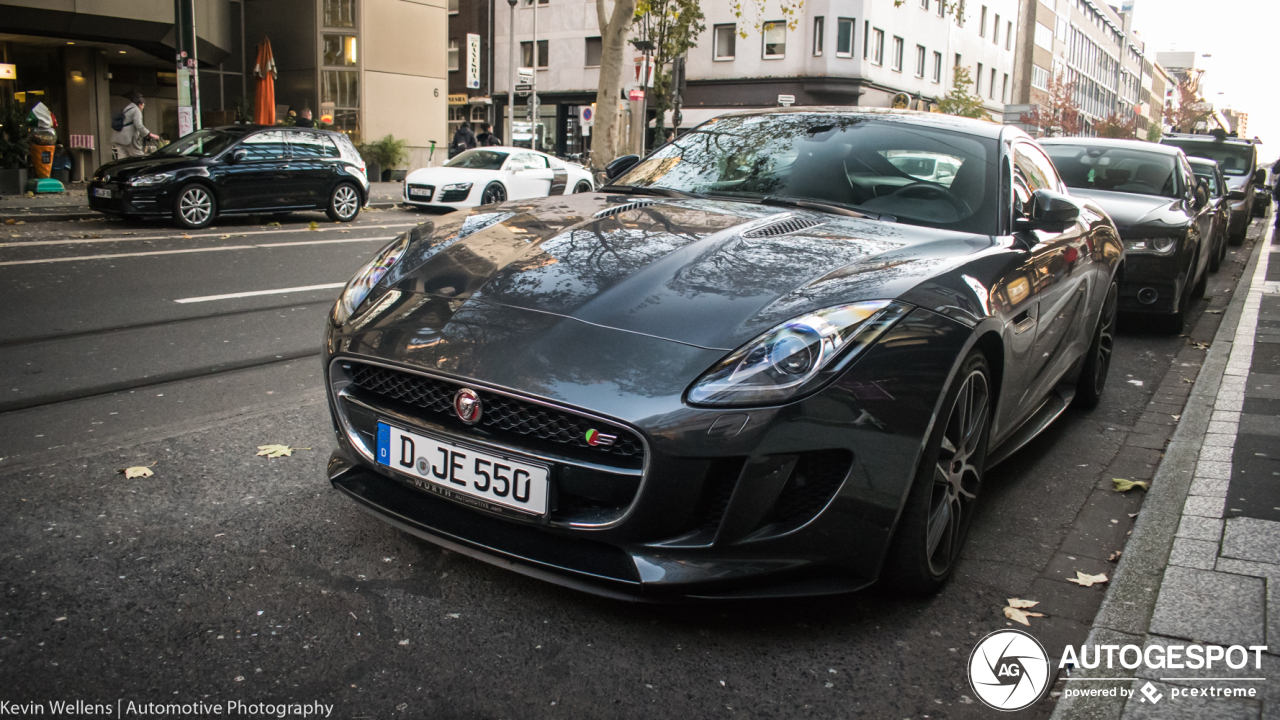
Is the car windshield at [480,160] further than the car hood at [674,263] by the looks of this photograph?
Yes

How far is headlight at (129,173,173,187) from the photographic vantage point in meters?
13.2

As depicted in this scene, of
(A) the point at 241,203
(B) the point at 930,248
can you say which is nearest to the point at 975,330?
(B) the point at 930,248

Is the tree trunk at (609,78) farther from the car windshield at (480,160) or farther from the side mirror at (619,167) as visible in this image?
the side mirror at (619,167)

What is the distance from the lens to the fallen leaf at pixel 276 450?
12.8 feet

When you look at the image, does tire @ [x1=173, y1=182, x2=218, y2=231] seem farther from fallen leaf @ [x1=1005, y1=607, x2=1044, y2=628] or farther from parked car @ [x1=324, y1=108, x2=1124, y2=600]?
fallen leaf @ [x1=1005, y1=607, x2=1044, y2=628]

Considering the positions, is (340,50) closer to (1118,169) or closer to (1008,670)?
(1118,169)

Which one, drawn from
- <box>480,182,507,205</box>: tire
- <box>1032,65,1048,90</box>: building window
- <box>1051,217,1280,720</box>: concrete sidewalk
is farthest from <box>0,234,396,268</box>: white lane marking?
<box>1032,65,1048,90</box>: building window

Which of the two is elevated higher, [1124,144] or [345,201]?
[1124,144]

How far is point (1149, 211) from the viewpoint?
7852 mm

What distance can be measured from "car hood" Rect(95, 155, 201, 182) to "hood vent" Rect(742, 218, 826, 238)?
1225 centimetres

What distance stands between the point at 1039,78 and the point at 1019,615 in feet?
233

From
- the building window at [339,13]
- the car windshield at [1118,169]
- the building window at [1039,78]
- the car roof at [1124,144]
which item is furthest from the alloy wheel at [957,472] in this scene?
the building window at [1039,78]
